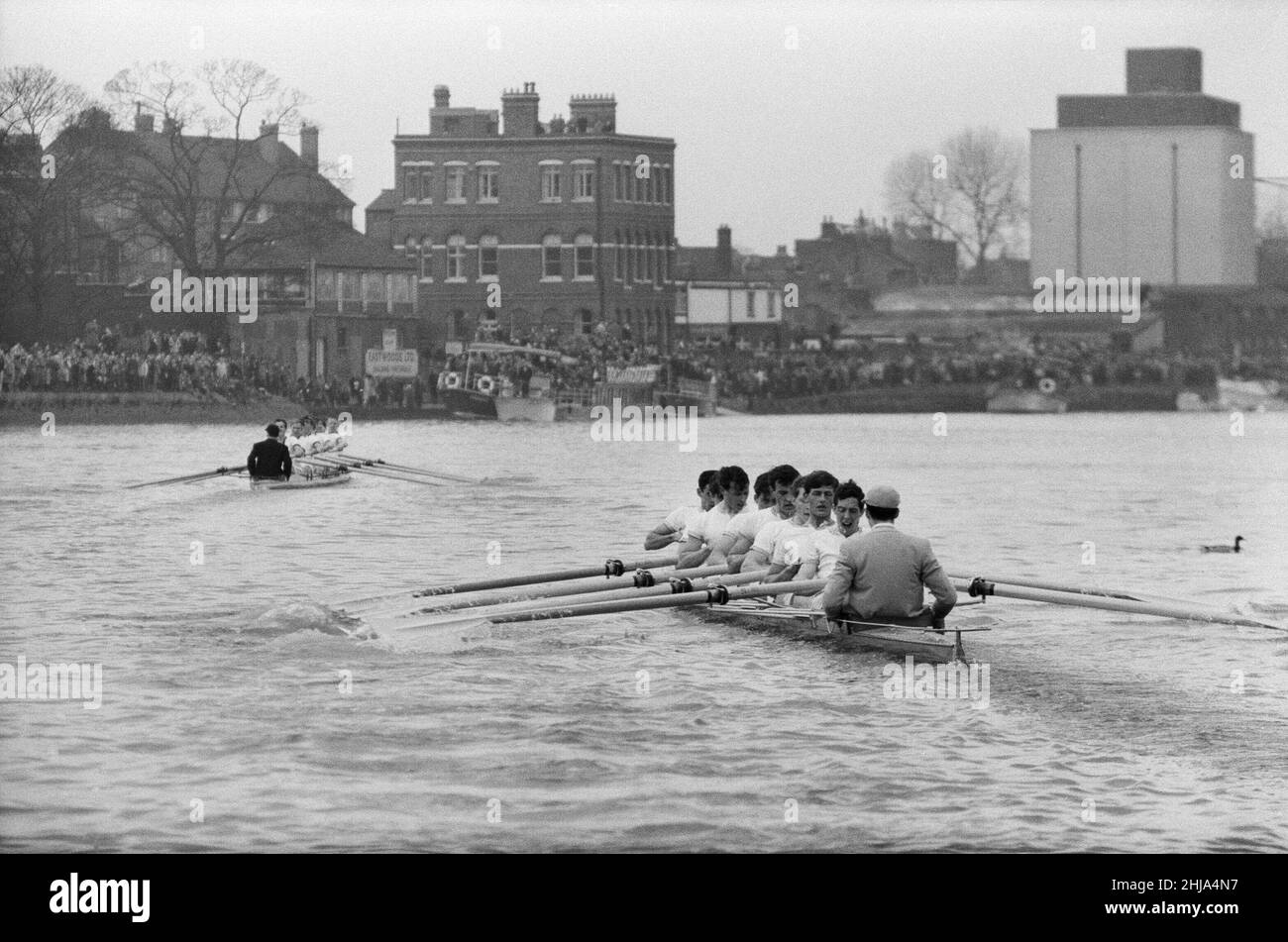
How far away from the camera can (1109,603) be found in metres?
15.7

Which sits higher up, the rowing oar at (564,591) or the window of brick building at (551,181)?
the window of brick building at (551,181)

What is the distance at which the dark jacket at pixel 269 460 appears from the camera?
1230 inches

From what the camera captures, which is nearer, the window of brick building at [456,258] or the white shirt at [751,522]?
the white shirt at [751,522]

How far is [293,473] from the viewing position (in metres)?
34.8

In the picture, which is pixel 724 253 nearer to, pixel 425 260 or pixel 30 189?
pixel 425 260

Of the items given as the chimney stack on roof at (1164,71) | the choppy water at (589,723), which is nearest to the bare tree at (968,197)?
the chimney stack on roof at (1164,71)

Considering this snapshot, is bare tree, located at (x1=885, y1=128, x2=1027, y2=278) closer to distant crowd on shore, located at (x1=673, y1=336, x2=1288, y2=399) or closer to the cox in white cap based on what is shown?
distant crowd on shore, located at (x1=673, y1=336, x2=1288, y2=399)

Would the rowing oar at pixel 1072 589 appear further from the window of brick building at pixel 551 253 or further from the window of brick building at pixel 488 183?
the window of brick building at pixel 551 253

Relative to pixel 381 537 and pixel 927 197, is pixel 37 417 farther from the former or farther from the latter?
pixel 927 197


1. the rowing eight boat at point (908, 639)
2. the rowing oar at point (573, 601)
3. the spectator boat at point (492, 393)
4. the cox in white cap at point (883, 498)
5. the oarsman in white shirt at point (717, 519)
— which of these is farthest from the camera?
the spectator boat at point (492, 393)

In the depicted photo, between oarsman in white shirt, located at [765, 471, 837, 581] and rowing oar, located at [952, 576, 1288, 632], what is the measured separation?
3.99ft

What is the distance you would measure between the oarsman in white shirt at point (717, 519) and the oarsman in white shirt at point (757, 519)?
0.47 feet

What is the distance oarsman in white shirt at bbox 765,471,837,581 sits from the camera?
15.8 m

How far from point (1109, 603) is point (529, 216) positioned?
65057 mm
